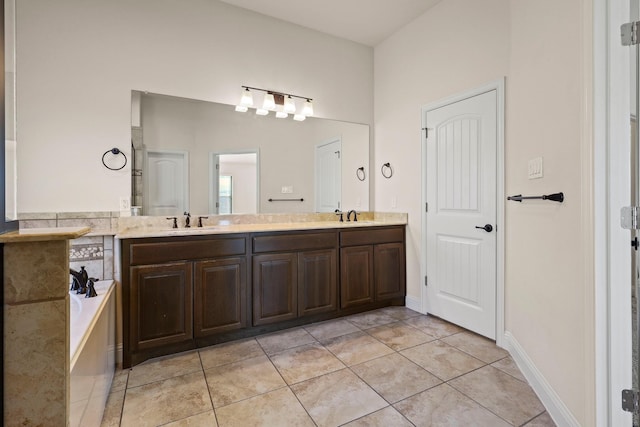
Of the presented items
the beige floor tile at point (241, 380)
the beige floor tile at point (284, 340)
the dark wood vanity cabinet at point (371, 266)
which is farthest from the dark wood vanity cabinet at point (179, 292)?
the dark wood vanity cabinet at point (371, 266)

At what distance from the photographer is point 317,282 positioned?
2846 millimetres

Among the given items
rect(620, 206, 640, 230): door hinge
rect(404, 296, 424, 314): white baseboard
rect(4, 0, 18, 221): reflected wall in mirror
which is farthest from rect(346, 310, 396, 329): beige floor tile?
rect(4, 0, 18, 221): reflected wall in mirror

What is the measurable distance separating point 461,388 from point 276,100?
9.31 ft

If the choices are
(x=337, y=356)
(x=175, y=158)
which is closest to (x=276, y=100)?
(x=175, y=158)

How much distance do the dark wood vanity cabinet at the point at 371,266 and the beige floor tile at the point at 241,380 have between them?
1080 mm

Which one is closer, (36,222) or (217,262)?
(36,222)

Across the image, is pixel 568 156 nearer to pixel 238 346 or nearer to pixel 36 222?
pixel 238 346

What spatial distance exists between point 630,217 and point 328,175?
2.61 metres

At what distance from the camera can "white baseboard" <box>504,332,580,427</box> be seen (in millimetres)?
1502

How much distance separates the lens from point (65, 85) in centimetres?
231

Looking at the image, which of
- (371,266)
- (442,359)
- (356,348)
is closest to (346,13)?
(371,266)

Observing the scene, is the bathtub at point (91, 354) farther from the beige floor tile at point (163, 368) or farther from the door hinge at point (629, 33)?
the door hinge at point (629, 33)

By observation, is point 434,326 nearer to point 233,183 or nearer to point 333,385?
point 333,385

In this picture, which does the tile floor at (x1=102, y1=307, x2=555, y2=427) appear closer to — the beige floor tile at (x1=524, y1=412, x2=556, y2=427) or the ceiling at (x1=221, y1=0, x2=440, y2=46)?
the beige floor tile at (x1=524, y1=412, x2=556, y2=427)
